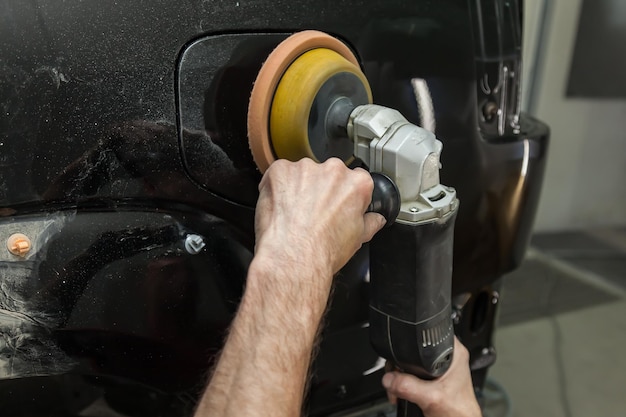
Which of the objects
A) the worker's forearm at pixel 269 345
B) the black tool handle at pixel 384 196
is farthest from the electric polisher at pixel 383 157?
the worker's forearm at pixel 269 345

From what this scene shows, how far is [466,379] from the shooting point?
3.05 feet

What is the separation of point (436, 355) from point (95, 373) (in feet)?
1.59

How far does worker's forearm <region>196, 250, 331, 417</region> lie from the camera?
26.0 inches

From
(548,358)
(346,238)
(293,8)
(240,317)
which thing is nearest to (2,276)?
(240,317)

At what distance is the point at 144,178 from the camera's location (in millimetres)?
774

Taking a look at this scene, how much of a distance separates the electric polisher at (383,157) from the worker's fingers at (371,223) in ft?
0.04

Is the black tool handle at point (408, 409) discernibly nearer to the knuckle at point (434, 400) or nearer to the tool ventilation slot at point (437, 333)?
the knuckle at point (434, 400)

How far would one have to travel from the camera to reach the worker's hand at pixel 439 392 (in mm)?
888

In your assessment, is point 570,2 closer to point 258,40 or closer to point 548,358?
point 548,358

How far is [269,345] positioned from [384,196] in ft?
0.78

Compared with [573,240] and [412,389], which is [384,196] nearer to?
[412,389]

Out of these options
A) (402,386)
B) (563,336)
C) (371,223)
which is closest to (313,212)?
(371,223)

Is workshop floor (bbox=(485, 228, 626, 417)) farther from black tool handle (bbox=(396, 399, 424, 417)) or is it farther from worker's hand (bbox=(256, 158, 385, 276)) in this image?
worker's hand (bbox=(256, 158, 385, 276))

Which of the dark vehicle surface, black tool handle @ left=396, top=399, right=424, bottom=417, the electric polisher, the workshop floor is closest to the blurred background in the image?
the workshop floor
